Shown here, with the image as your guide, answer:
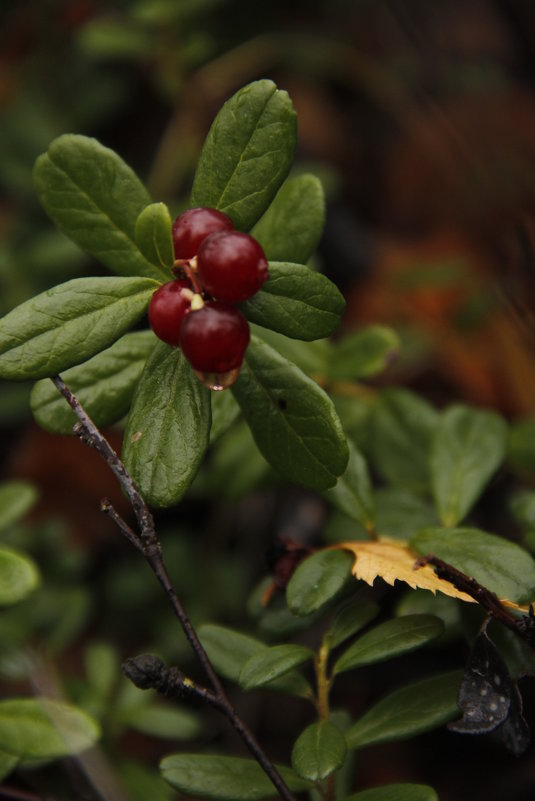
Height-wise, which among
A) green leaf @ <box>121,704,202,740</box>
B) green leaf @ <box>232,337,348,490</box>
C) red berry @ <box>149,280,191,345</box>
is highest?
red berry @ <box>149,280,191,345</box>

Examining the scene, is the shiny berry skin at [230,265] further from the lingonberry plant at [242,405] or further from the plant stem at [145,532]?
the plant stem at [145,532]

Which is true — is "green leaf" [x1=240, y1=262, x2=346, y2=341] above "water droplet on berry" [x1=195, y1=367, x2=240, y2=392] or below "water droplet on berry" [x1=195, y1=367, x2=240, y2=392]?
above

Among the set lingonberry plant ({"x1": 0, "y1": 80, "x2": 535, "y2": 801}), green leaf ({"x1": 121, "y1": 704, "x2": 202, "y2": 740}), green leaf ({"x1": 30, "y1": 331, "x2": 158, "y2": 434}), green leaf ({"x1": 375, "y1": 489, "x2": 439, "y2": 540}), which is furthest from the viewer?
green leaf ({"x1": 121, "y1": 704, "x2": 202, "y2": 740})

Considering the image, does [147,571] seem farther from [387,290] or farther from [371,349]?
[387,290]

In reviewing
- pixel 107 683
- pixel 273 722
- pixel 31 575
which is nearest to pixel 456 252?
pixel 273 722

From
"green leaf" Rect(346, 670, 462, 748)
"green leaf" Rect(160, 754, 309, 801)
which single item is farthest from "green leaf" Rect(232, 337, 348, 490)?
"green leaf" Rect(160, 754, 309, 801)

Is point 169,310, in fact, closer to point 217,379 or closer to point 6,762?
point 217,379

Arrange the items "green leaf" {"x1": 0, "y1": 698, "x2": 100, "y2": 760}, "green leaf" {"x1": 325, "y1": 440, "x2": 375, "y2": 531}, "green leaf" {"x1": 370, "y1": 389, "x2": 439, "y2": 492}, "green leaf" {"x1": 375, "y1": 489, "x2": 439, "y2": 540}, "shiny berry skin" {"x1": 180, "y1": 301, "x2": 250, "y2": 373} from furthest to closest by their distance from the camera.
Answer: "green leaf" {"x1": 370, "y1": 389, "x2": 439, "y2": 492} → "green leaf" {"x1": 375, "y1": 489, "x2": 439, "y2": 540} → "green leaf" {"x1": 325, "y1": 440, "x2": 375, "y2": 531} → "green leaf" {"x1": 0, "y1": 698, "x2": 100, "y2": 760} → "shiny berry skin" {"x1": 180, "y1": 301, "x2": 250, "y2": 373}

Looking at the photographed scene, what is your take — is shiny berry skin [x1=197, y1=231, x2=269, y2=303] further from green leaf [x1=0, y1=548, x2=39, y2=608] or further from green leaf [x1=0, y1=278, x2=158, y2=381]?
green leaf [x1=0, y1=548, x2=39, y2=608]

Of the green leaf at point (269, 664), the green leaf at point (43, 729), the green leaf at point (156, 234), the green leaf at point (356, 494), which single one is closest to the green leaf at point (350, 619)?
the green leaf at point (269, 664)
